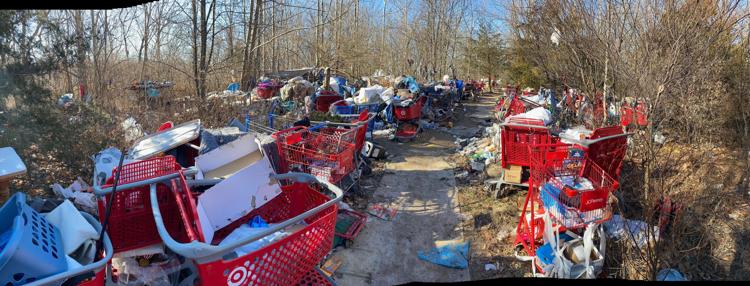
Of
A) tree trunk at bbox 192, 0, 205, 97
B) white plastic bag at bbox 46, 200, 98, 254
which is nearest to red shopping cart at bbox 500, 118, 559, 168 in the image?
white plastic bag at bbox 46, 200, 98, 254

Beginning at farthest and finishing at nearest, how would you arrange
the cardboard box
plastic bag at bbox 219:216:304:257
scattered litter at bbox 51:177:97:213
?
1. the cardboard box
2. scattered litter at bbox 51:177:97:213
3. plastic bag at bbox 219:216:304:257

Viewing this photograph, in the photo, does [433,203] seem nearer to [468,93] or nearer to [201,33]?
[201,33]

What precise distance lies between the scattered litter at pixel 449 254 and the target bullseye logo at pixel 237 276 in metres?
2.83

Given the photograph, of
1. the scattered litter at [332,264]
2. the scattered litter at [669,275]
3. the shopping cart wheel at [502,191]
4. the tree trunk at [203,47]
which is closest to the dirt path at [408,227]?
the scattered litter at [332,264]

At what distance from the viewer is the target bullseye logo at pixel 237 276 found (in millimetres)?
1919

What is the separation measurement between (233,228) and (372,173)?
4954mm

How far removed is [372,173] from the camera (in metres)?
7.57

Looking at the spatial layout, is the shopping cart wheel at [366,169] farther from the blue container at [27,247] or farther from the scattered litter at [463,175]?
the blue container at [27,247]

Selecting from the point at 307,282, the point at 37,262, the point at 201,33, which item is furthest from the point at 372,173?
the point at 37,262

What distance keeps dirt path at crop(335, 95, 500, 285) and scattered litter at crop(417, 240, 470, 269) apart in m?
0.06

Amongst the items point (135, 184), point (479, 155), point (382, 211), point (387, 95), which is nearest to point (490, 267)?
point (382, 211)

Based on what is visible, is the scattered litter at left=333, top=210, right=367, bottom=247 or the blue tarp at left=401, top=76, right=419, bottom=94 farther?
the blue tarp at left=401, top=76, right=419, bottom=94

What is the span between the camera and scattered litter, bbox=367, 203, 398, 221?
5.62 m

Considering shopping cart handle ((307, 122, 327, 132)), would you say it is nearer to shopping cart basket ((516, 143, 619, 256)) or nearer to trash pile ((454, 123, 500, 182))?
trash pile ((454, 123, 500, 182))
